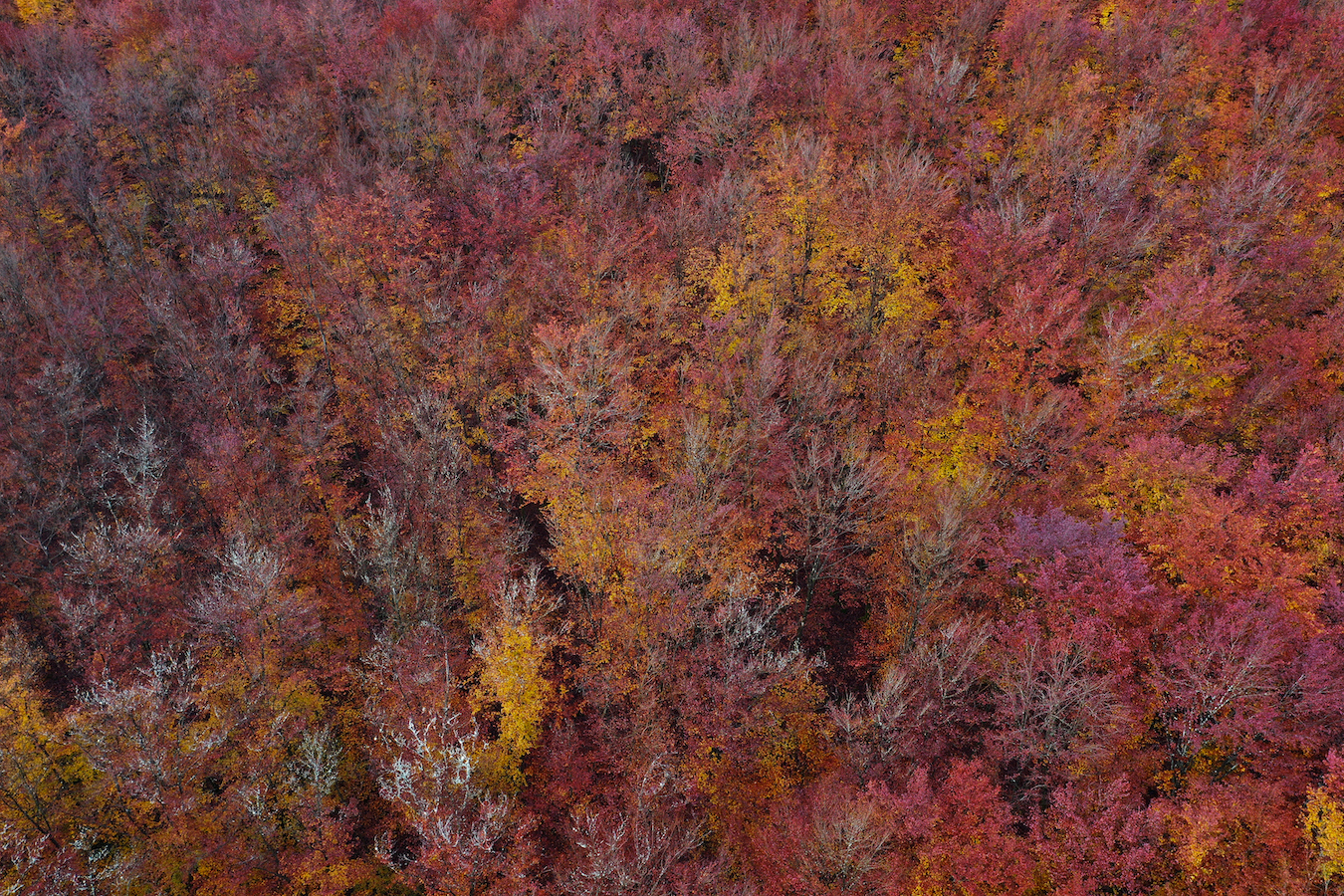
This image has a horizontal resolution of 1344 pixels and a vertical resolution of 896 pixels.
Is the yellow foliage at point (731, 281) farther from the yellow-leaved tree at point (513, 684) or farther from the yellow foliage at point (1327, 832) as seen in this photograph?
the yellow foliage at point (1327, 832)

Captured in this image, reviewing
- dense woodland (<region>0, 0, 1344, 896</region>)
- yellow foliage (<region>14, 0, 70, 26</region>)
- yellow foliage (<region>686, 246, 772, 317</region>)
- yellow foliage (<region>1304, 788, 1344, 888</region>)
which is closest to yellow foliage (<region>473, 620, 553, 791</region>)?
dense woodland (<region>0, 0, 1344, 896</region>)

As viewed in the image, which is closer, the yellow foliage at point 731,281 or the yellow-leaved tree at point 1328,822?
the yellow-leaved tree at point 1328,822

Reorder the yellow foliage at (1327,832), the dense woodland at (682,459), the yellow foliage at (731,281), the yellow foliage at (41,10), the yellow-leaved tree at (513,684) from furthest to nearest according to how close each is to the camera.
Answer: the yellow foliage at (41,10) → the yellow foliage at (731,281) → the yellow-leaved tree at (513,684) → the dense woodland at (682,459) → the yellow foliage at (1327,832)

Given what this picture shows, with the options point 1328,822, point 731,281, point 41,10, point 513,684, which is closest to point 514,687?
point 513,684

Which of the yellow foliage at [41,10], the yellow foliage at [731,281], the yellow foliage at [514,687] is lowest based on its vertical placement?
the yellow foliage at [514,687]

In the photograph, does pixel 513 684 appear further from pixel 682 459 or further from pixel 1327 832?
pixel 1327 832

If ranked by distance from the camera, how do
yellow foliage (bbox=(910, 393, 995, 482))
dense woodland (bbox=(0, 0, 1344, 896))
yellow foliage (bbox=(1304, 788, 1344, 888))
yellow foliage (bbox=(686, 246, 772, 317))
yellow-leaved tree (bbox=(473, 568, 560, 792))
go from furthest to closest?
yellow foliage (bbox=(686, 246, 772, 317)) → yellow foliage (bbox=(910, 393, 995, 482)) → yellow-leaved tree (bbox=(473, 568, 560, 792)) → dense woodland (bbox=(0, 0, 1344, 896)) → yellow foliage (bbox=(1304, 788, 1344, 888))

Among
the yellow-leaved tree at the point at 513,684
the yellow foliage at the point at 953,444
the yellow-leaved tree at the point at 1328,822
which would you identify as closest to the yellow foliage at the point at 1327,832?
the yellow-leaved tree at the point at 1328,822

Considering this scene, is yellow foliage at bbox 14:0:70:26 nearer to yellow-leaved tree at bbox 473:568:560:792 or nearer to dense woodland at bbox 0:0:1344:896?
dense woodland at bbox 0:0:1344:896

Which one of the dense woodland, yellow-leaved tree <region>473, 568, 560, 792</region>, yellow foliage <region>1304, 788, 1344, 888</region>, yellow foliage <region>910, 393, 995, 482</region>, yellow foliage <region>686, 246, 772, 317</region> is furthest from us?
yellow foliage <region>686, 246, 772, 317</region>
